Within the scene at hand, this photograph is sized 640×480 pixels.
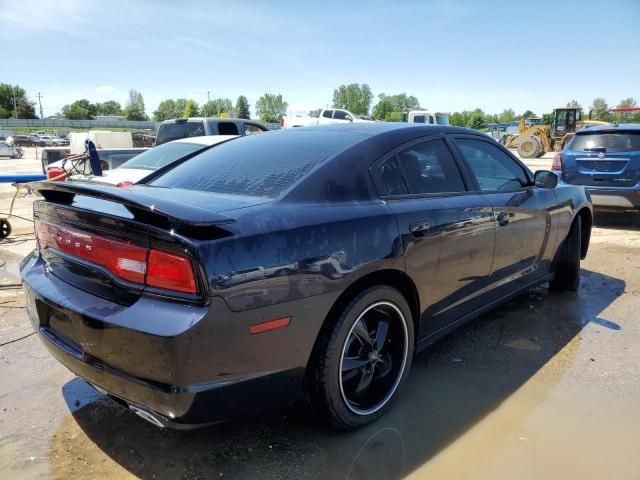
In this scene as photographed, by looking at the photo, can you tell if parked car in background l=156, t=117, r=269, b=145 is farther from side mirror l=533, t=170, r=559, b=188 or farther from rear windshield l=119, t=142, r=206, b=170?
side mirror l=533, t=170, r=559, b=188

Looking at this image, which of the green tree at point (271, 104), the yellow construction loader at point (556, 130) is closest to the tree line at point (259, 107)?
the green tree at point (271, 104)

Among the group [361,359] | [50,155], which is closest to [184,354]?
[361,359]

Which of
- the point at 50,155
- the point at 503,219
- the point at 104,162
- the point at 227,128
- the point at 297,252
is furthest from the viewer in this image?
the point at 50,155

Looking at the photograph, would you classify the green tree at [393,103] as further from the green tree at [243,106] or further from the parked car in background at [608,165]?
the parked car in background at [608,165]

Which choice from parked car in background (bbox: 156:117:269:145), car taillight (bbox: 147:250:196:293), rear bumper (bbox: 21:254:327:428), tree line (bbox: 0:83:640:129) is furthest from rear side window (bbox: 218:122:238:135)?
tree line (bbox: 0:83:640:129)

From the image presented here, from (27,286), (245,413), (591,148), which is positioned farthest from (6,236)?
(591,148)

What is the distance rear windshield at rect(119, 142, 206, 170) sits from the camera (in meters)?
6.99

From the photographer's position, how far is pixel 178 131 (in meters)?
11.1

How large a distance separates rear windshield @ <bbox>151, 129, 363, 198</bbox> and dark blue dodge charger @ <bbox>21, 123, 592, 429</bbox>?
0.01 m

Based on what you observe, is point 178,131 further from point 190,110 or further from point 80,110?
point 80,110

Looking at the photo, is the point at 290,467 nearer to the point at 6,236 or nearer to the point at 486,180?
the point at 486,180

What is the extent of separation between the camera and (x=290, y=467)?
2.32 m

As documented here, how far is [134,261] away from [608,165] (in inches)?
309

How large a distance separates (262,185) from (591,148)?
23.6 feet
